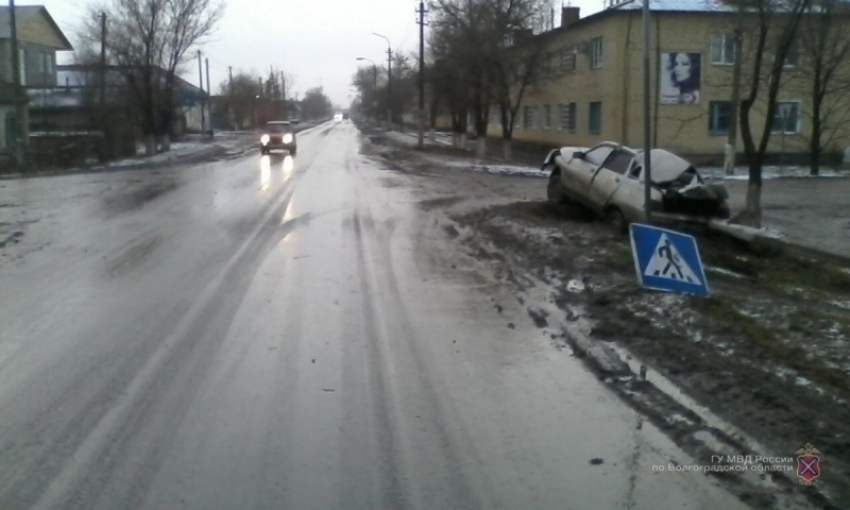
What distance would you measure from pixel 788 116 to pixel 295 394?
4002 cm

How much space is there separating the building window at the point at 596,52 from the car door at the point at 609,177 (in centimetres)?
2876

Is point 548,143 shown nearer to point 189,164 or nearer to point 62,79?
point 189,164

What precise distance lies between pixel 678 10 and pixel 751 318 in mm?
34883

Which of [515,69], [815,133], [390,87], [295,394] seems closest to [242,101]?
[390,87]

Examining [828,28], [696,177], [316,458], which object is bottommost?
[316,458]

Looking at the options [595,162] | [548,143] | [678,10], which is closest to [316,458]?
[595,162]

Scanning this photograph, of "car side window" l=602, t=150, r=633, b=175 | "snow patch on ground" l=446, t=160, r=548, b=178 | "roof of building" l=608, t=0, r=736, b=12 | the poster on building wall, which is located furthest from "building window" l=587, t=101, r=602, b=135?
"car side window" l=602, t=150, r=633, b=175

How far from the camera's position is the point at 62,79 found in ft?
308

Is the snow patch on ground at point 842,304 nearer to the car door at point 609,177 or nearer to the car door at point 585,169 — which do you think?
the car door at point 609,177

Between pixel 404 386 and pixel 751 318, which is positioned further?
pixel 751 318

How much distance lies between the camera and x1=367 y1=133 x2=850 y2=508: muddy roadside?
6285 millimetres

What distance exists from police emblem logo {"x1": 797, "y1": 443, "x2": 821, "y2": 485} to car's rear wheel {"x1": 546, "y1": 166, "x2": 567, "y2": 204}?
14081mm

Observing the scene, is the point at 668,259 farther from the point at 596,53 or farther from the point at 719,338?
the point at 596,53

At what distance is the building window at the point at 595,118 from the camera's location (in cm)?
4591
